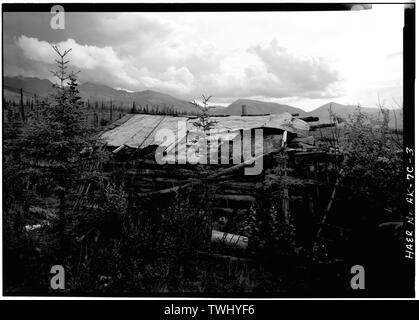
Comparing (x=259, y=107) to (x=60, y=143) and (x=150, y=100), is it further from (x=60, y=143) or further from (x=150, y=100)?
(x=60, y=143)

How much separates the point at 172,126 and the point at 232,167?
1043 millimetres

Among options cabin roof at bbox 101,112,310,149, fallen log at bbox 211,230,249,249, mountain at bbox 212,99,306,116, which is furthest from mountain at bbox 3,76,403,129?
fallen log at bbox 211,230,249,249

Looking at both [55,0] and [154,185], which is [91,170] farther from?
[55,0]

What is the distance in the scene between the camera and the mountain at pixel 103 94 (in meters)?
3.92

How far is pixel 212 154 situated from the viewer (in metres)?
3.98

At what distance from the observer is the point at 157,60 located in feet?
13.3

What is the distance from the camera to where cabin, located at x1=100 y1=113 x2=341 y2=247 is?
3.96m

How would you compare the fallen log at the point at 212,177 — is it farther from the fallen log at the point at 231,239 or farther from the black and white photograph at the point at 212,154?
the fallen log at the point at 231,239

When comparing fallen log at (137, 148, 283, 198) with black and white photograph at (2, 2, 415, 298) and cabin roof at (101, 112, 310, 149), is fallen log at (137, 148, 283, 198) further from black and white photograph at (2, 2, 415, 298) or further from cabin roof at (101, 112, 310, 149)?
cabin roof at (101, 112, 310, 149)

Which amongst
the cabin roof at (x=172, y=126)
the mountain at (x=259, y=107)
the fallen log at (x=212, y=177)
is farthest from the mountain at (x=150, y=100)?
the fallen log at (x=212, y=177)

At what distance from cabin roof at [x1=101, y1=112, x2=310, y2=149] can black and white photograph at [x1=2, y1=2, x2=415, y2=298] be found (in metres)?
0.03
